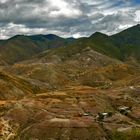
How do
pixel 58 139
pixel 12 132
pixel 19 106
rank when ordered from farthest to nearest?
pixel 19 106, pixel 12 132, pixel 58 139

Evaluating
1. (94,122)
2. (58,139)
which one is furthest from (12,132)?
(94,122)

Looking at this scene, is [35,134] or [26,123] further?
[26,123]

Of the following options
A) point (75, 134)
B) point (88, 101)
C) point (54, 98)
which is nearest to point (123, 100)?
point (88, 101)

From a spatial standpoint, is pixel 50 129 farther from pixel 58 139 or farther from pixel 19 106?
pixel 19 106

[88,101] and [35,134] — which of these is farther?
[88,101]

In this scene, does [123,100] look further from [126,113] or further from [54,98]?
[54,98]

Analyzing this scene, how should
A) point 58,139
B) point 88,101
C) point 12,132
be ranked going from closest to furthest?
point 58,139, point 12,132, point 88,101

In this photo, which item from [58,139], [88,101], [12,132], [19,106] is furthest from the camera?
[88,101]

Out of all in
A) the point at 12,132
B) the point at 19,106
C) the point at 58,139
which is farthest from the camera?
the point at 19,106
